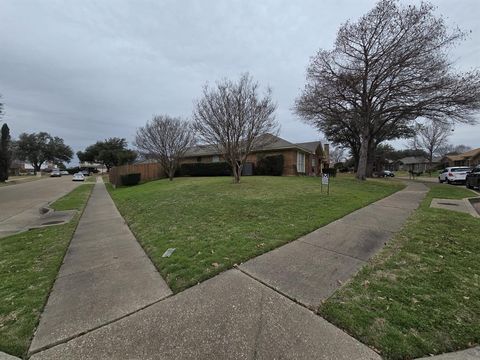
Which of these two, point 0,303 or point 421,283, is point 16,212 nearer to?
point 0,303

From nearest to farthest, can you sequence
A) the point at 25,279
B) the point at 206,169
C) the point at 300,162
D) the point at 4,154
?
the point at 25,279, the point at 300,162, the point at 206,169, the point at 4,154

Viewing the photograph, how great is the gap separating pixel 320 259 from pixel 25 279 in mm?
4626

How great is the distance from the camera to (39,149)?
70.8m

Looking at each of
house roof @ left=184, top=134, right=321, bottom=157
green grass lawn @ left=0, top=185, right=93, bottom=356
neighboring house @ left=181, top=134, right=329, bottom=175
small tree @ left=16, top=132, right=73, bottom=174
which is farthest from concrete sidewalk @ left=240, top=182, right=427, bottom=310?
small tree @ left=16, top=132, right=73, bottom=174

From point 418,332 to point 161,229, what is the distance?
530 centimetres

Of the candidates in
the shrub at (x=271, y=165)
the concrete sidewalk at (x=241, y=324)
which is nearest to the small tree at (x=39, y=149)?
the shrub at (x=271, y=165)

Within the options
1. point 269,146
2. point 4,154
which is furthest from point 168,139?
point 4,154

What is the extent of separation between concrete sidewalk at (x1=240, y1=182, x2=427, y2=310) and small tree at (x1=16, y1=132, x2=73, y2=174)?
294ft

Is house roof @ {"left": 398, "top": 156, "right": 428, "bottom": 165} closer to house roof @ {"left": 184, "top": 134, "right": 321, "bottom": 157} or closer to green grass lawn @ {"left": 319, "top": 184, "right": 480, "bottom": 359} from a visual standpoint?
house roof @ {"left": 184, "top": 134, "right": 321, "bottom": 157}

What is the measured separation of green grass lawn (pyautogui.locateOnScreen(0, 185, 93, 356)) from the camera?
240cm

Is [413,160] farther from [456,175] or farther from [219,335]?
[219,335]

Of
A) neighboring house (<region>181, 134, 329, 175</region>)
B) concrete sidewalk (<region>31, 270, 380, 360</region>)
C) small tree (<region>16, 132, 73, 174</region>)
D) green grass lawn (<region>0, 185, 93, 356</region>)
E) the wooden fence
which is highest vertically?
small tree (<region>16, 132, 73, 174</region>)

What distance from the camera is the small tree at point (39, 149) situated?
68319 millimetres

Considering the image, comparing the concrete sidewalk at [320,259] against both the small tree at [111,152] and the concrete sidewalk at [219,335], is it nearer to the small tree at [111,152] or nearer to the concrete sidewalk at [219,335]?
the concrete sidewalk at [219,335]
